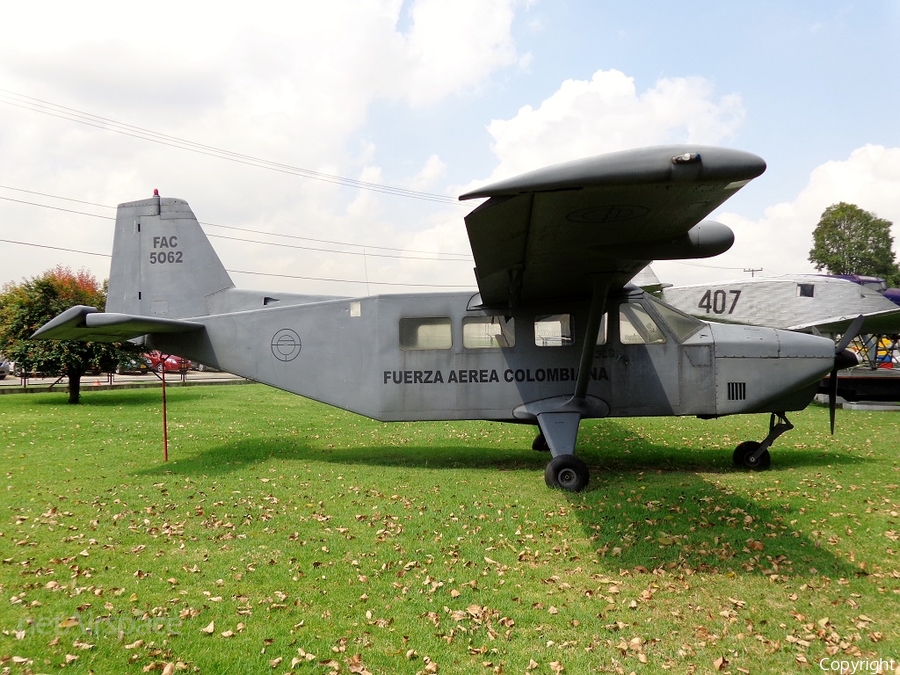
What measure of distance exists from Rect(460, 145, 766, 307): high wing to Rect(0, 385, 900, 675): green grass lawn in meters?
2.94

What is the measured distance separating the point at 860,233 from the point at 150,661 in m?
64.5

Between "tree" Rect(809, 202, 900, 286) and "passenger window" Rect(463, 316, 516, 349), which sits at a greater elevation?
"tree" Rect(809, 202, 900, 286)

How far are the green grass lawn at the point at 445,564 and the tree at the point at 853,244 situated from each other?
51883mm

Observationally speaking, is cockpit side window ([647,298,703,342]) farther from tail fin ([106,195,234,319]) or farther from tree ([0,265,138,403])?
tree ([0,265,138,403])

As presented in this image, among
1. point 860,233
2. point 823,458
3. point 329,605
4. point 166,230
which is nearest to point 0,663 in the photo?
point 329,605

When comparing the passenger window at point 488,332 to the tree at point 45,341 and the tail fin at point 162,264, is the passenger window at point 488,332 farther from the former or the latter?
the tree at point 45,341

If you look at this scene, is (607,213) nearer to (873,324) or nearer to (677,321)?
(677,321)

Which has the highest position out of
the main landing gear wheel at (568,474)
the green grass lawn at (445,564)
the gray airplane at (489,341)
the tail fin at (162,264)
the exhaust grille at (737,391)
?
the tail fin at (162,264)

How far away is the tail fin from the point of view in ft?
33.6

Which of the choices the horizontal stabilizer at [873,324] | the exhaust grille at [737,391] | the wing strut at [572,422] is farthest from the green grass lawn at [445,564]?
the horizontal stabilizer at [873,324]

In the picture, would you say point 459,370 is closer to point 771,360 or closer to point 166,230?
point 771,360

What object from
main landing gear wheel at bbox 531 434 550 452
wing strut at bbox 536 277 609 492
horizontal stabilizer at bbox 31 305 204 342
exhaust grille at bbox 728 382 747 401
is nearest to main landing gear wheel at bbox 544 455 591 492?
wing strut at bbox 536 277 609 492

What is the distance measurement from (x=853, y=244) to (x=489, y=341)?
5811 cm

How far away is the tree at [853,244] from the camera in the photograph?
50219 mm
